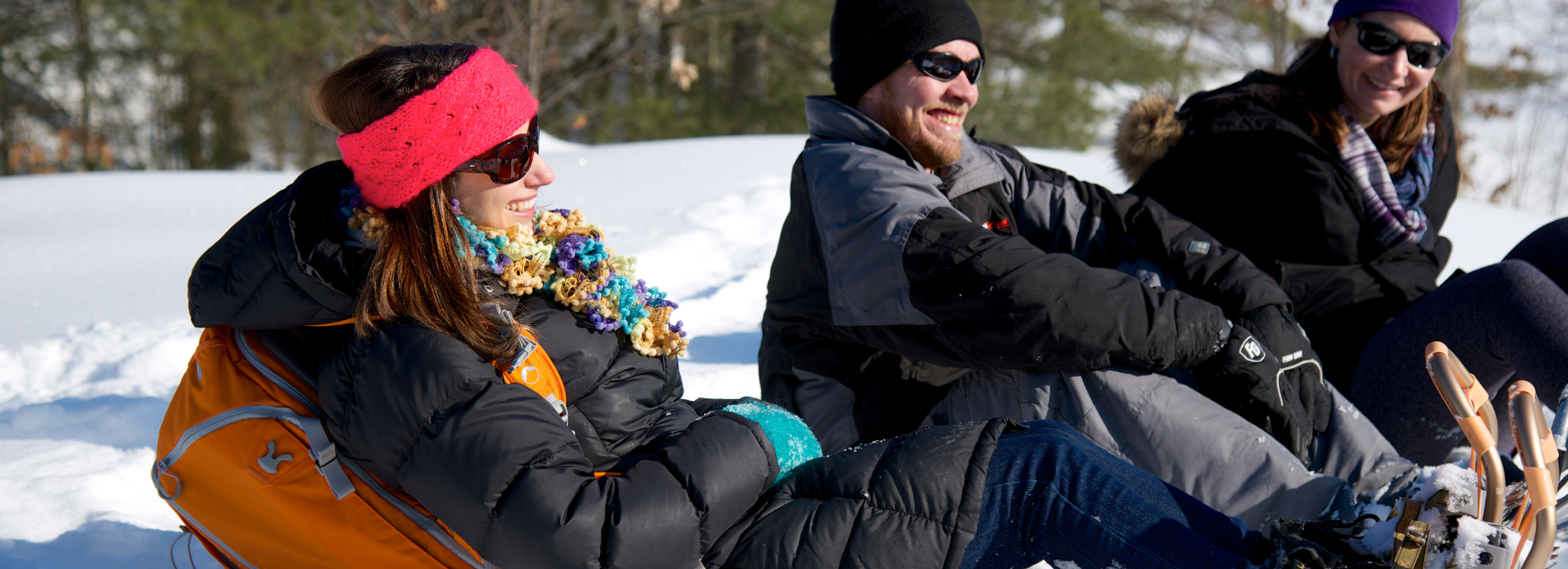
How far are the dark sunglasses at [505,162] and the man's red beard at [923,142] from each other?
933mm

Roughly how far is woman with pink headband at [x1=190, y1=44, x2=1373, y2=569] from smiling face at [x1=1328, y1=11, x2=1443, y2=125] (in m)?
1.65

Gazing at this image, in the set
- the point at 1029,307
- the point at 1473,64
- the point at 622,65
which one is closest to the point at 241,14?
the point at 622,65

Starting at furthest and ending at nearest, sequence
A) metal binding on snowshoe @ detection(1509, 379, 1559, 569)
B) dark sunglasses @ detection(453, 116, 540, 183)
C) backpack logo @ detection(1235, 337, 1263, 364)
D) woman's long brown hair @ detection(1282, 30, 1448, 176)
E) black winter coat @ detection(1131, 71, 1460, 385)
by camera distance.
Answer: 1. woman's long brown hair @ detection(1282, 30, 1448, 176)
2. black winter coat @ detection(1131, 71, 1460, 385)
3. backpack logo @ detection(1235, 337, 1263, 364)
4. dark sunglasses @ detection(453, 116, 540, 183)
5. metal binding on snowshoe @ detection(1509, 379, 1559, 569)

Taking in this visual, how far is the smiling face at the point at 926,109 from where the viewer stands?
2.17 metres

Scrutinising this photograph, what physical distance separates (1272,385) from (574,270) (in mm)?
1296

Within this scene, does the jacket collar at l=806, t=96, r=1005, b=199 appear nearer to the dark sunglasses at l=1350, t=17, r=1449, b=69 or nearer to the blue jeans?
the blue jeans

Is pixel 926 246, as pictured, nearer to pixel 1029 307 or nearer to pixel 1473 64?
pixel 1029 307

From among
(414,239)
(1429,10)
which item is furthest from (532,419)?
(1429,10)

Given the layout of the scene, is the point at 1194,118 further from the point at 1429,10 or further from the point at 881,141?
the point at 881,141

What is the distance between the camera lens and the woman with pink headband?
125cm

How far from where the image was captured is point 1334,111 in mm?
2564

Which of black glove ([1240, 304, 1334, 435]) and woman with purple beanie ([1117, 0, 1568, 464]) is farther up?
A: woman with purple beanie ([1117, 0, 1568, 464])

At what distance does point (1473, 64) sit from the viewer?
12.2 m

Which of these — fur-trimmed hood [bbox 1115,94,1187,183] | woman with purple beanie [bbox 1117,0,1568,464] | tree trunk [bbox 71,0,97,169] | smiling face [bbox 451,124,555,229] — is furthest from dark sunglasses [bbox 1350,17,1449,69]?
tree trunk [bbox 71,0,97,169]
